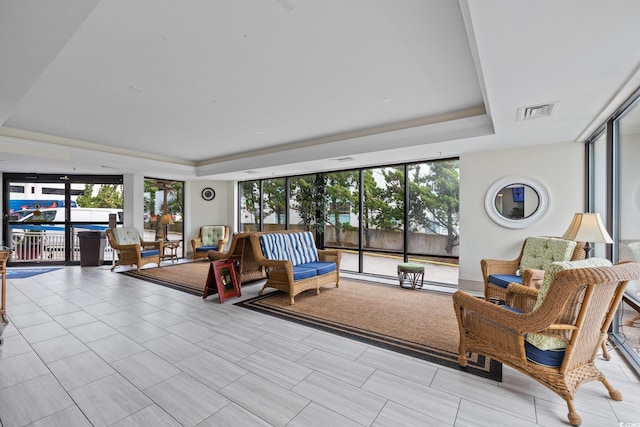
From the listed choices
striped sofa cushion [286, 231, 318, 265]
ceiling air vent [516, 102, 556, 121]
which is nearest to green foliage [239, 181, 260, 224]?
striped sofa cushion [286, 231, 318, 265]

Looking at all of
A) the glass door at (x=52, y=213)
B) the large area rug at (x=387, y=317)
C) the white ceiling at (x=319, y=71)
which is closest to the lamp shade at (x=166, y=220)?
the glass door at (x=52, y=213)

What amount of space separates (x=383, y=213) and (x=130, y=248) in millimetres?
5601

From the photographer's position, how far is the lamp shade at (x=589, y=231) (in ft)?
9.19

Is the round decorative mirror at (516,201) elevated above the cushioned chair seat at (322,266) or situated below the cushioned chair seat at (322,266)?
above

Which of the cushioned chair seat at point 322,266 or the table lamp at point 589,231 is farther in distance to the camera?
the cushioned chair seat at point 322,266

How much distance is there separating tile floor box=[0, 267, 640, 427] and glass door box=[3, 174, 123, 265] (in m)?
4.81

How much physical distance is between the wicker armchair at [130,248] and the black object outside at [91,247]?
575 millimetres

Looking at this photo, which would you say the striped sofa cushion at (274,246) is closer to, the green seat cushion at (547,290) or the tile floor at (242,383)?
the tile floor at (242,383)

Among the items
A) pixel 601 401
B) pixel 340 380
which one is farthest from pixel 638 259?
pixel 340 380

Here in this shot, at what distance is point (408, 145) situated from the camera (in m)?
4.34

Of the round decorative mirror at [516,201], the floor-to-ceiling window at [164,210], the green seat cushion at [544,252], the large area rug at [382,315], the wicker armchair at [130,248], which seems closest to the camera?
the large area rug at [382,315]

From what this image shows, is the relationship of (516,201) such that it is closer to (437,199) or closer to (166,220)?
(437,199)

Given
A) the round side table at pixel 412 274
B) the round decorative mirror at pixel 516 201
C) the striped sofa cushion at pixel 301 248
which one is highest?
the round decorative mirror at pixel 516 201

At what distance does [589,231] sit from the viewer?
2871mm
